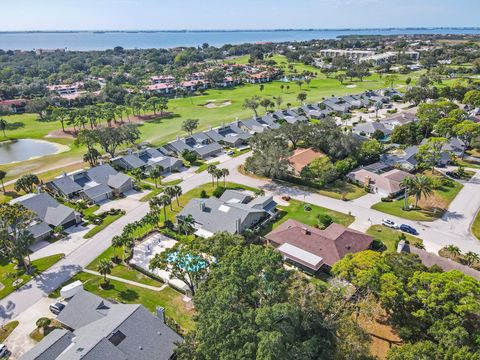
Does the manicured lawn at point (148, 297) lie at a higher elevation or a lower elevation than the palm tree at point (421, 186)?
lower

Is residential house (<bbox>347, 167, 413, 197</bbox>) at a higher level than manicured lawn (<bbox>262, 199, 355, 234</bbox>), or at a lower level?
higher

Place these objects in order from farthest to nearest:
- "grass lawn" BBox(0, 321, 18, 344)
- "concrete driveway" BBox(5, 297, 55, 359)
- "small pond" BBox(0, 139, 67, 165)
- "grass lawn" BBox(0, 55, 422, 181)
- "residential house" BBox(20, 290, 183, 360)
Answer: "small pond" BBox(0, 139, 67, 165) → "grass lawn" BBox(0, 55, 422, 181) → "grass lawn" BBox(0, 321, 18, 344) → "concrete driveway" BBox(5, 297, 55, 359) → "residential house" BBox(20, 290, 183, 360)

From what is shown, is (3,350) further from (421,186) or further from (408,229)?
(421,186)

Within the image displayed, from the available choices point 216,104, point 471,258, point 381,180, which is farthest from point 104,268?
point 216,104

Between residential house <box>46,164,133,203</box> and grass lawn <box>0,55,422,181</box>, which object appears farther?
grass lawn <box>0,55,422,181</box>

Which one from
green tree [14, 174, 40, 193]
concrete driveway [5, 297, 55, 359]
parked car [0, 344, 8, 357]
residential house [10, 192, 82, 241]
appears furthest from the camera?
green tree [14, 174, 40, 193]

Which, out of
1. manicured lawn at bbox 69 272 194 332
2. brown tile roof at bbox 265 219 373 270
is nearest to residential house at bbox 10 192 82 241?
manicured lawn at bbox 69 272 194 332

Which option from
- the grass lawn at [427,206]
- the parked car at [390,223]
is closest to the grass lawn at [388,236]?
the parked car at [390,223]

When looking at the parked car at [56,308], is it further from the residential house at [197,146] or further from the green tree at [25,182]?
the residential house at [197,146]

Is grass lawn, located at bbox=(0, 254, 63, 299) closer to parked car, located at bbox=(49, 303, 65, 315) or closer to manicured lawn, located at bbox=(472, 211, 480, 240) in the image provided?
parked car, located at bbox=(49, 303, 65, 315)
